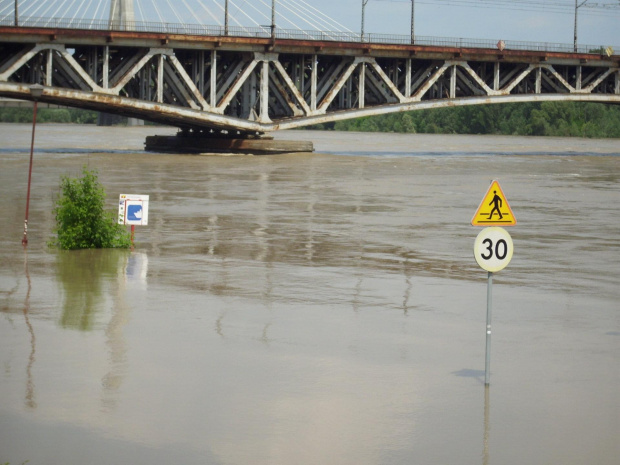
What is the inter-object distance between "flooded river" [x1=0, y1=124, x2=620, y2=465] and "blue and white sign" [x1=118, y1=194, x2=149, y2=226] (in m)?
0.76

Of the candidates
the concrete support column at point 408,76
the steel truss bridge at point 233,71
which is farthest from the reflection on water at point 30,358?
the concrete support column at point 408,76

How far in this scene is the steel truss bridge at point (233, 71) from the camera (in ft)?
189

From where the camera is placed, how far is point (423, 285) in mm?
18359

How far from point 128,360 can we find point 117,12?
3595 inches

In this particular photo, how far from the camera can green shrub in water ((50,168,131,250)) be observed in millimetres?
22078

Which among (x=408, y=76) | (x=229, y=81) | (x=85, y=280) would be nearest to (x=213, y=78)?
(x=229, y=81)

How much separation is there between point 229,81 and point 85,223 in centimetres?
4375

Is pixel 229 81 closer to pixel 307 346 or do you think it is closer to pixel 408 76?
pixel 408 76

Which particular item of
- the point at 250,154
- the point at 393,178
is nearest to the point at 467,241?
the point at 393,178

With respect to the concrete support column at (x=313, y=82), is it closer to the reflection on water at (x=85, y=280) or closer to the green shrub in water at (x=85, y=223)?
the green shrub in water at (x=85, y=223)

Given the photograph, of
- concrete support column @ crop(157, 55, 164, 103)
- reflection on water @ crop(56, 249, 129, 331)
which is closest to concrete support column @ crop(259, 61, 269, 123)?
concrete support column @ crop(157, 55, 164, 103)

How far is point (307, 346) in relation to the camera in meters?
13.5

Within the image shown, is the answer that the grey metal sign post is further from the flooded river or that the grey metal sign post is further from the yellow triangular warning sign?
the flooded river

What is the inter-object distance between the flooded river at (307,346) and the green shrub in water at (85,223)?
49cm
